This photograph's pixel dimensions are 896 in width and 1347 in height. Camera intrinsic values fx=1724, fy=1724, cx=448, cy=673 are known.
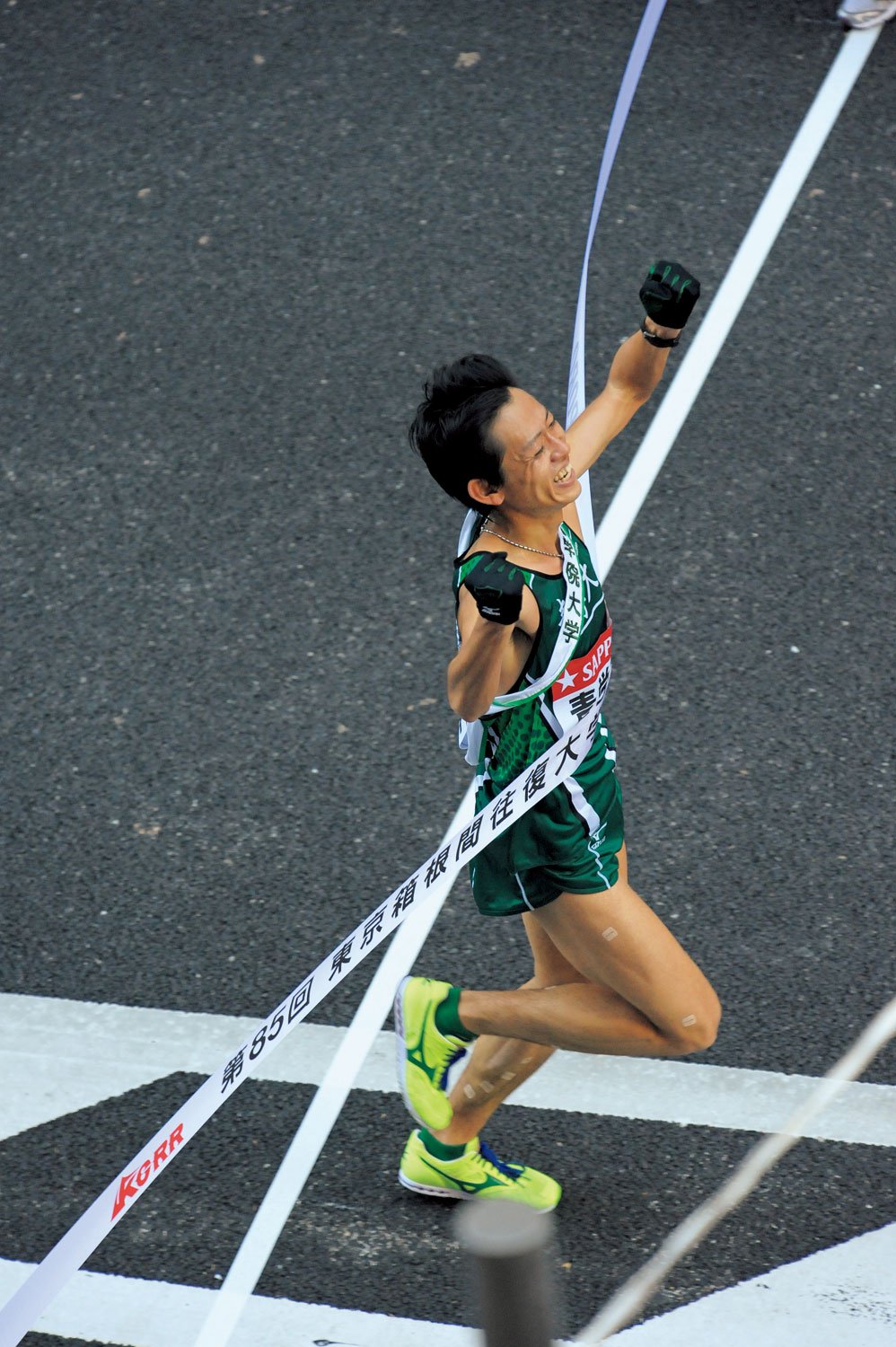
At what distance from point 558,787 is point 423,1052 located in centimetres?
79

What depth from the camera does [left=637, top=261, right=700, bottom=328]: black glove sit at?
152 inches

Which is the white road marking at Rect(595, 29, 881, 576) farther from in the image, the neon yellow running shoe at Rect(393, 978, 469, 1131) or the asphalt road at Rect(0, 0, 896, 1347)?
the neon yellow running shoe at Rect(393, 978, 469, 1131)

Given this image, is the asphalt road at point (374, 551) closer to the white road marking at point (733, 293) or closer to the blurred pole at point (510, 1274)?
the white road marking at point (733, 293)

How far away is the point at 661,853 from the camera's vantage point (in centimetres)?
500

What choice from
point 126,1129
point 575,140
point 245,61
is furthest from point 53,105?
point 126,1129

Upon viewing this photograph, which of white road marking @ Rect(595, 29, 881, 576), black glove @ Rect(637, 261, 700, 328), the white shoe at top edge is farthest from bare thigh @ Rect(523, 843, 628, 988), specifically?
the white shoe at top edge

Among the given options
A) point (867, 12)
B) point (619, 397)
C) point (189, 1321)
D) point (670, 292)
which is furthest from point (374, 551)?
point (867, 12)

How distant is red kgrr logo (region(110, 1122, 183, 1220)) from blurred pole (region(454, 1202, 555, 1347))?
219 centimetres

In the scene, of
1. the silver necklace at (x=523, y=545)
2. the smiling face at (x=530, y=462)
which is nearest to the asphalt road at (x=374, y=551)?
the silver necklace at (x=523, y=545)

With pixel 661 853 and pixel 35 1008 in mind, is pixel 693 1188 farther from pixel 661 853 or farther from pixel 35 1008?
pixel 35 1008

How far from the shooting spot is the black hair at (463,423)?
136 inches

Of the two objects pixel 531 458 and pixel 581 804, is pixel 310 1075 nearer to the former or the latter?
pixel 581 804

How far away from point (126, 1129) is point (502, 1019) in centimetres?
113

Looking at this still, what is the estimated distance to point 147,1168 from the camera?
3809mm
